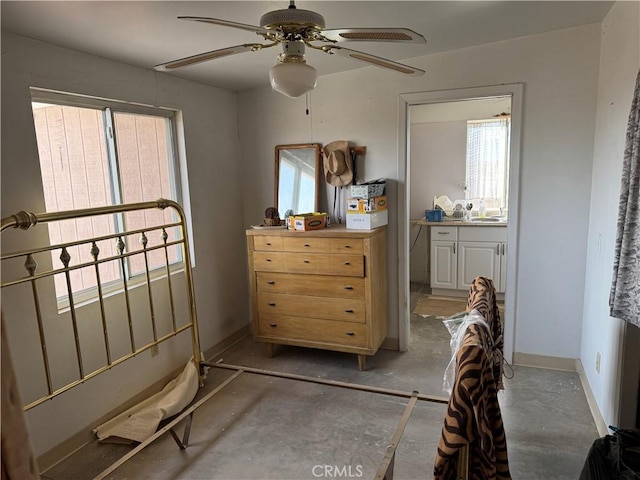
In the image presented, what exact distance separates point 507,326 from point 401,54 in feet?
7.01

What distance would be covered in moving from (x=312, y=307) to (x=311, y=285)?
0.17 metres

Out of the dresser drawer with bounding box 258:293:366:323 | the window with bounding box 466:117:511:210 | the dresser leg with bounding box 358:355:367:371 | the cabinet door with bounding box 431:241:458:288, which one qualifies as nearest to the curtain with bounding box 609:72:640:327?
the dresser drawer with bounding box 258:293:366:323

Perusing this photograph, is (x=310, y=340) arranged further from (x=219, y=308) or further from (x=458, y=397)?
(x=458, y=397)

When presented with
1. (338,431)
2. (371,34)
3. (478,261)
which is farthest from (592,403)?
(371,34)

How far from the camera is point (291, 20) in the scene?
4.70 ft

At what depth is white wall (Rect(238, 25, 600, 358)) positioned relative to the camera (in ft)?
9.37

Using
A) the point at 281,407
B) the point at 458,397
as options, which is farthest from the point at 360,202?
the point at 458,397

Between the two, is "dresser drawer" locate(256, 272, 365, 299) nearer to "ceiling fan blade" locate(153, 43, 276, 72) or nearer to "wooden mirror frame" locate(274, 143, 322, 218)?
"wooden mirror frame" locate(274, 143, 322, 218)

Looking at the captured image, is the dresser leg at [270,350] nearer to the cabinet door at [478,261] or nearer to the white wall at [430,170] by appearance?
the cabinet door at [478,261]

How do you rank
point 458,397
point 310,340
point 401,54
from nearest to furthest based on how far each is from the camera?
point 458,397 < point 401,54 < point 310,340

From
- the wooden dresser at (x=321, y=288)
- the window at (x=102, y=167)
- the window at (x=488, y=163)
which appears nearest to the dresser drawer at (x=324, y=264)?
the wooden dresser at (x=321, y=288)

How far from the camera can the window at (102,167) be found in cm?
239

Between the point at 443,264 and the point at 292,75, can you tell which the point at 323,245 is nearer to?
the point at 292,75

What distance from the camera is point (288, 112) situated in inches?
145
